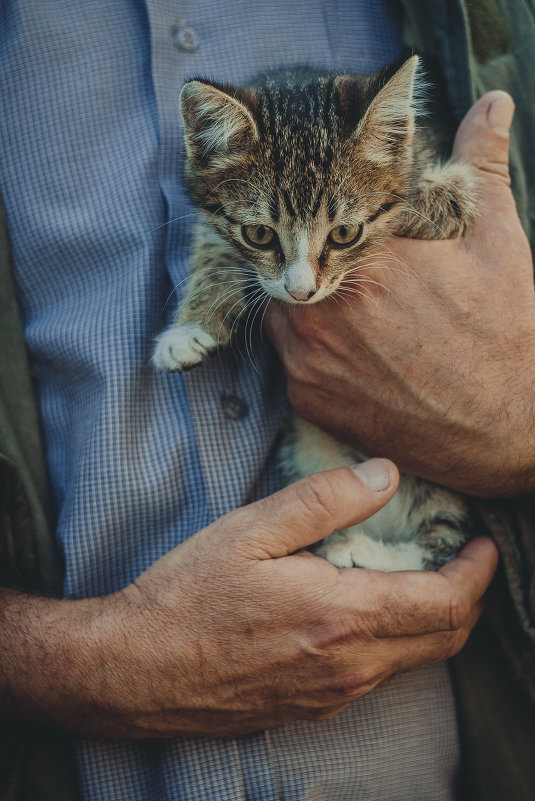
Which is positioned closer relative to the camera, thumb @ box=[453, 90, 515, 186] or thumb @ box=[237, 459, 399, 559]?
thumb @ box=[237, 459, 399, 559]

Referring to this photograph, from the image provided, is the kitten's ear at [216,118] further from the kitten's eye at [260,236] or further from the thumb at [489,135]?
the thumb at [489,135]

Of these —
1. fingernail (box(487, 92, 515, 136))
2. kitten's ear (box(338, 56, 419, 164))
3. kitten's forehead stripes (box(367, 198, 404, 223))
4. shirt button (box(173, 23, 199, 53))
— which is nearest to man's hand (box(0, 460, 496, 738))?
kitten's forehead stripes (box(367, 198, 404, 223))

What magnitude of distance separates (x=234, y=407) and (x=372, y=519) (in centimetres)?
51

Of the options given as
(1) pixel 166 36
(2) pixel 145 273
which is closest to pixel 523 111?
(1) pixel 166 36

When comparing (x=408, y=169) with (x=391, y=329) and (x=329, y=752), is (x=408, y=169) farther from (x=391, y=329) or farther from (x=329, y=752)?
(x=329, y=752)

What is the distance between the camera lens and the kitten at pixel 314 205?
1.31 metres

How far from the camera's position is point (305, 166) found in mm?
1326

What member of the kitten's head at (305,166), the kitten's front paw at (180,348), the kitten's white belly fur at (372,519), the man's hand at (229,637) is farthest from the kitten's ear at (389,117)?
the man's hand at (229,637)

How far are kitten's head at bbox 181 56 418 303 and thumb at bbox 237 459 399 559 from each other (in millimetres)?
419

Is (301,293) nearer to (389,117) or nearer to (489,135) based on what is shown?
(389,117)

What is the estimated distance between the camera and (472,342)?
130 cm

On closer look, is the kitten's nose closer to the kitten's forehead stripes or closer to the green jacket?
the kitten's forehead stripes

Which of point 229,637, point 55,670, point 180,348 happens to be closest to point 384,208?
point 180,348

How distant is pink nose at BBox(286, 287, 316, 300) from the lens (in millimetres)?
1305
